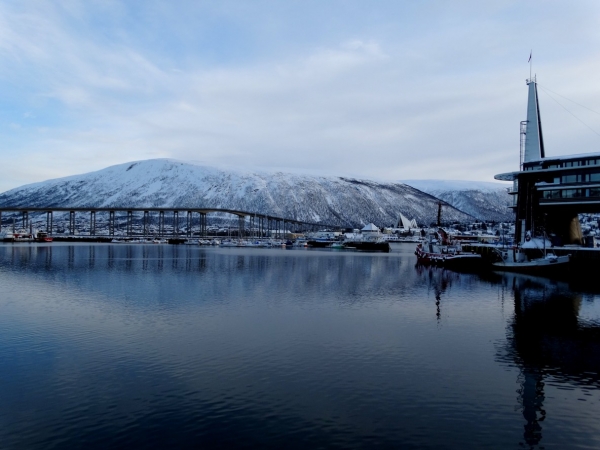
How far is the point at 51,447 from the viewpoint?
397 inches

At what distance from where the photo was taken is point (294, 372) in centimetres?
1508

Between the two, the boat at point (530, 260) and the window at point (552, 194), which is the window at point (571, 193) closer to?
the window at point (552, 194)

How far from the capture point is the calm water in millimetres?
10984

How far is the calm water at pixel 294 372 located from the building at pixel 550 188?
118 ft

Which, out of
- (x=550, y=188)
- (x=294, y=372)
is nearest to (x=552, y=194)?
(x=550, y=188)

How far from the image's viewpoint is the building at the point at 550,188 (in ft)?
197

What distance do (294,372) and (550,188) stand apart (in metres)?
59.2

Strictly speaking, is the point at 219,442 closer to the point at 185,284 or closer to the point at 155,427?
the point at 155,427

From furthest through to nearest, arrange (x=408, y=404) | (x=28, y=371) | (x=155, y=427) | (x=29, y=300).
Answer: (x=29, y=300) < (x=28, y=371) < (x=408, y=404) < (x=155, y=427)

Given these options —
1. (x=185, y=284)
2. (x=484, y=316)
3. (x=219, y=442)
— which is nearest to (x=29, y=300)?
(x=185, y=284)

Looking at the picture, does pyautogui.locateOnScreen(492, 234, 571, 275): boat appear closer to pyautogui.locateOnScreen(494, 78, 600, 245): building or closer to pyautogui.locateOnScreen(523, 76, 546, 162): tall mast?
pyautogui.locateOnScreen(494, 78, 600, 245): building

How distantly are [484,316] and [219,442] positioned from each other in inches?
745

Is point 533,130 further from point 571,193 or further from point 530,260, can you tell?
point 530,260

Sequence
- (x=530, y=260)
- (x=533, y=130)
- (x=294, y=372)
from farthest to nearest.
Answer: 1. (x=533, y=130)
2. (x=530, y=260)
3. (x=294, y=372)
